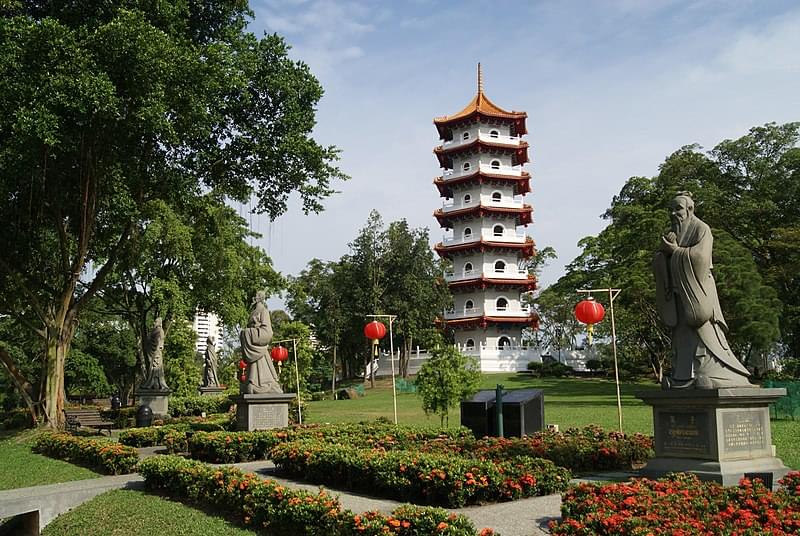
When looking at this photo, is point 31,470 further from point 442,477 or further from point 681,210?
point 681,210

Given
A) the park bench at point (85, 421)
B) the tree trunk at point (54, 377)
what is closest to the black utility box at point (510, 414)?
the park bench at point (85, 421)

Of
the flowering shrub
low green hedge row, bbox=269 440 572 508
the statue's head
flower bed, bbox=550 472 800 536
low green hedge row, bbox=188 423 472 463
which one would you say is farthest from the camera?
the flowering shrub

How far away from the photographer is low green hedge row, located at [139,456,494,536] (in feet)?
20.3

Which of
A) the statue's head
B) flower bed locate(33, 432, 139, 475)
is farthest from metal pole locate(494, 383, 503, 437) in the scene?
flower bed locate(33, 432, 139, 475)

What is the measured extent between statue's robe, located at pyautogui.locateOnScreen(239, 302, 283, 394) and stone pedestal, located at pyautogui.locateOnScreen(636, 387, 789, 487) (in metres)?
9.27

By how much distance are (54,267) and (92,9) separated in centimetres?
835

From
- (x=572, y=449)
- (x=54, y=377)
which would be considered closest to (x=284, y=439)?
(x=572, y=449)

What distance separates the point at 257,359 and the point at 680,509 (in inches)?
435

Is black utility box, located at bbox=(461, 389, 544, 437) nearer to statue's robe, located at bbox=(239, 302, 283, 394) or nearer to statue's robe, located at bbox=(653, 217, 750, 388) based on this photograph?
statue's robe, located at bbox=(239, 302, 283, 394)

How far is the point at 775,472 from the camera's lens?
804 centimetres

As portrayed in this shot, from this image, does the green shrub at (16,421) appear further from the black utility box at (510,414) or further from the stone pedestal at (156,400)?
the black utility box at (510,414)

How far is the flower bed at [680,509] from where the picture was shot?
566 cm

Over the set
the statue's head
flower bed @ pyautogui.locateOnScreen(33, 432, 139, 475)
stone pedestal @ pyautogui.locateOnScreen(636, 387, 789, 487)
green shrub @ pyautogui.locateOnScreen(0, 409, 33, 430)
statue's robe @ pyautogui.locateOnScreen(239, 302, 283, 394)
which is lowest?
green shrub @ pyautogui.locateOnScreen(0, 409, 33, 430)

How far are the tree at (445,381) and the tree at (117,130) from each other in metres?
6.30
